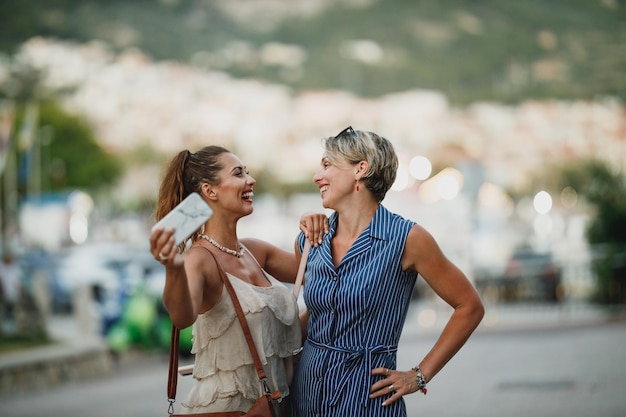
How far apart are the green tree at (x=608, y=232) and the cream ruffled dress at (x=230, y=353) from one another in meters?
14.7

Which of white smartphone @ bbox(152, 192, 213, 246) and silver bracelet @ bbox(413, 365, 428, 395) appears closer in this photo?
white smartphone @ bbox(152, 192, 213, 246)

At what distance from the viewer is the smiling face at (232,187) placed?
3432 mm

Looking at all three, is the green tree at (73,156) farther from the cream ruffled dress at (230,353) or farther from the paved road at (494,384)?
the cream ruffled dress at (230,353)

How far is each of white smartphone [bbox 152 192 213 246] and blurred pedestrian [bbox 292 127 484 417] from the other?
2.27ft

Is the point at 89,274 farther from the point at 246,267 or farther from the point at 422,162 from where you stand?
the point at 246,267

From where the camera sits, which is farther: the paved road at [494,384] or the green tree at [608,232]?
the green tree at [608,232]

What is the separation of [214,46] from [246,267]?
108m

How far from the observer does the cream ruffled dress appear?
3.24 m

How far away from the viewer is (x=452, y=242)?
19688 mm

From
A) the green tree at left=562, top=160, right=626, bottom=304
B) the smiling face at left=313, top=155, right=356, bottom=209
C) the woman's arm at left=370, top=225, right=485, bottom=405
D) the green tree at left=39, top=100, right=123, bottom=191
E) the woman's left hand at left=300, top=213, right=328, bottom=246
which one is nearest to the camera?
the woman's arm at left=370, top=225, right=485, bottom=405

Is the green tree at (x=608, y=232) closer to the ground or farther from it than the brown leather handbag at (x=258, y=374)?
farther from it

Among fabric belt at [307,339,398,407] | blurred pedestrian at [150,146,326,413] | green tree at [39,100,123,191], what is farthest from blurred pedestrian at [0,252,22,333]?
green tree at [39,100,123,191]

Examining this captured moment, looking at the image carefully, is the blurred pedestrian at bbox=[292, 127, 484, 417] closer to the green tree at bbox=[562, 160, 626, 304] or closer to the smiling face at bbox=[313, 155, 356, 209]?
the smiling face at bbox=[313, 155, 356, 209]

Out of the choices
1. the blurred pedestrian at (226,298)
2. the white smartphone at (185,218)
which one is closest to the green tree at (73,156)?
the blurred pedestrian at (226,298)
